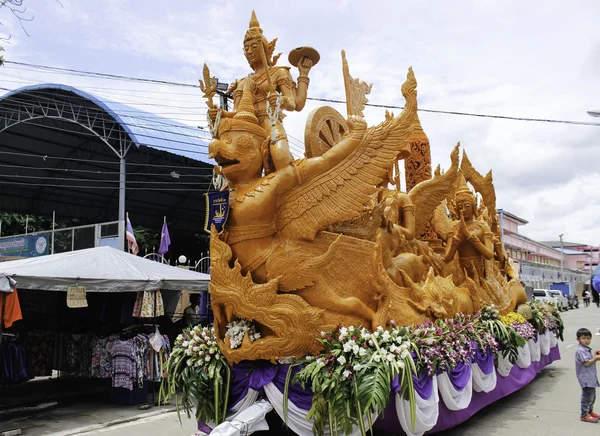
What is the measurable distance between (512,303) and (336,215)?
162 inches

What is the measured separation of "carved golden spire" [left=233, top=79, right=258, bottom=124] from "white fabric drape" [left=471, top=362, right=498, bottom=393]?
3557 mm

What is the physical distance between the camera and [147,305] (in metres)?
7.60

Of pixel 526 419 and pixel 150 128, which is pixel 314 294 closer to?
pixel 526 419

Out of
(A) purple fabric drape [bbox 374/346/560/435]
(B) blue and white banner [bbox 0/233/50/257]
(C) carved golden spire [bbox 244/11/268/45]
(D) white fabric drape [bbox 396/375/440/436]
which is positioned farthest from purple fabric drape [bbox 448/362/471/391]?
(B) blue and white banner [bbox 0/233/50/257]

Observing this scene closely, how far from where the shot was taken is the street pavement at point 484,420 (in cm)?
550

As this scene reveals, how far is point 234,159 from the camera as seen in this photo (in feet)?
15.3

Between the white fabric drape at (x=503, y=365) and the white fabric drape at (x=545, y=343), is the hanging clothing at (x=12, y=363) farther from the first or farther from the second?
the white fabric drape at (x=545, y=343)

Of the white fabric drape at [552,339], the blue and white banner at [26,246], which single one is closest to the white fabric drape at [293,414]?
the white fabric drape at [552,339]

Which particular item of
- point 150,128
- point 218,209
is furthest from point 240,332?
point 150,128

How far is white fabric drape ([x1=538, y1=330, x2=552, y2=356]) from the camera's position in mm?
8003

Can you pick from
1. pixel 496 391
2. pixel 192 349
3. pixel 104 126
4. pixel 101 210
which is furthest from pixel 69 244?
pixel 496 391

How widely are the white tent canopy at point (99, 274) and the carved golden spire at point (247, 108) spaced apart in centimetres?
334

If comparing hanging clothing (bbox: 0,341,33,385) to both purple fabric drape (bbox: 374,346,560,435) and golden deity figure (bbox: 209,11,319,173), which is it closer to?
golden deity figure (bbox: 209,11,319,173)

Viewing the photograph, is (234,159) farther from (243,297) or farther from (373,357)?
(373,357)
